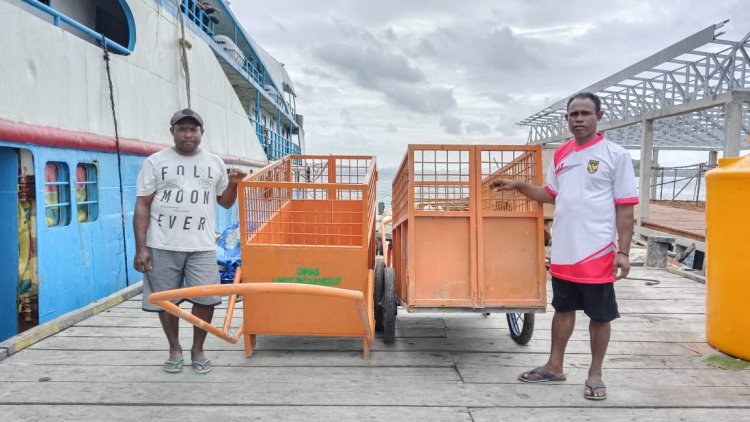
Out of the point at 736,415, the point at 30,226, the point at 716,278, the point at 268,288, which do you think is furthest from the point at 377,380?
the point at 30,226

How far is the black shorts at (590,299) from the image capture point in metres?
2.90

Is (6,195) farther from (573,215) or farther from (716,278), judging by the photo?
(716,278)

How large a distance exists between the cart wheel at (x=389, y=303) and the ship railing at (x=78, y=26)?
423cm

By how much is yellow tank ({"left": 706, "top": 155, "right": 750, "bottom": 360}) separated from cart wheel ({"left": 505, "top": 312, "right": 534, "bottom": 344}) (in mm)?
1383

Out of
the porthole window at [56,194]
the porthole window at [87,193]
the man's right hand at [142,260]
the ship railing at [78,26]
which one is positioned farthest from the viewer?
the porthole window at [87,193]

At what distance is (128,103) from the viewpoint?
21.4 feet

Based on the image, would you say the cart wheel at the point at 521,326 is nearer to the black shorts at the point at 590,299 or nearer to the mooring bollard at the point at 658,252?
the black shorts at the point at 590,299

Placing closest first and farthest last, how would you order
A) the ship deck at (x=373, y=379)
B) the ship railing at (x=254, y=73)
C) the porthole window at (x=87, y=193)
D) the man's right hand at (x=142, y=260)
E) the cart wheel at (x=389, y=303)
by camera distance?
the ship deck at (x=373, y=379), the man's right hand at (x=142, y=260), the cart wheel at (x=389, y=303), the porthole window at (x=87, y=193), the ship railing at (x=254, y=73)

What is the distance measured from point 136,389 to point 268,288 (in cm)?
123

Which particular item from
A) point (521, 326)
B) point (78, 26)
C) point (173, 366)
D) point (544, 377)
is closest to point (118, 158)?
point (78, 26)

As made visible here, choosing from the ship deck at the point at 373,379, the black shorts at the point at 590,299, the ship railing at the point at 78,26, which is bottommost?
the ship deck at the point at 373,379

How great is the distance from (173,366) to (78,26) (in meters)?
4.16

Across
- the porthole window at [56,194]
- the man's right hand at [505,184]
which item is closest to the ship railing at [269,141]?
the porthole window at [56,194]

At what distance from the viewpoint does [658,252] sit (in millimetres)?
7215
